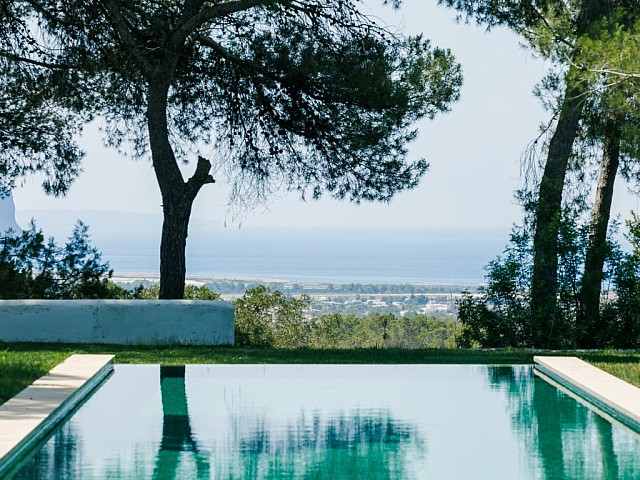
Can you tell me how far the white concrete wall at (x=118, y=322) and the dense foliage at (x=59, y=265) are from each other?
312 cm

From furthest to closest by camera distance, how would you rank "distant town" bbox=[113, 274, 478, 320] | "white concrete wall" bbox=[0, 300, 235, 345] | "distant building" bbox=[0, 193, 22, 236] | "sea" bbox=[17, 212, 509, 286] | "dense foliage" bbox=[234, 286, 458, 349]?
"sea" bbox=[17, 212, 509, 286]
"distant town" bbox=[113, 274, 478, 320]
"distant building" bbox=[0, 193, 22, 236]
"dense foliage" bbox=[234, 286, 458, 349]
"white concrete wall" bbox=[0, 300, 235, 345]

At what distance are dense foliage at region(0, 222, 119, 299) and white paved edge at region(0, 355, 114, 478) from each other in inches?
210

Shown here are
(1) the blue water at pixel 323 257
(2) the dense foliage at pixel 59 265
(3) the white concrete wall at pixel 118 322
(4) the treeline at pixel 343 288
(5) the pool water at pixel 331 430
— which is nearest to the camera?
(5) the pool water at pixel 331 430

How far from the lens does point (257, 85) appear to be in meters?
12.9

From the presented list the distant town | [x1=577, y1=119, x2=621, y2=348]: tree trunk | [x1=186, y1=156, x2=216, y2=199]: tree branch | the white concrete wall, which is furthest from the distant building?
[x1=577, y1=119, x2=621, y2=348]: tree trunk

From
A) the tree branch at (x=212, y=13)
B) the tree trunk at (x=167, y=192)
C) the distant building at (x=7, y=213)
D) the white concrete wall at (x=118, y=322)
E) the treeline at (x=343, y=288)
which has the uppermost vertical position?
the distant building at (x=7, y=213)

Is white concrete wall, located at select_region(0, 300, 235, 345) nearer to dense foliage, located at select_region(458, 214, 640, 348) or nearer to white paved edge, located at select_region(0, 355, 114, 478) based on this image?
white paved edge, located at select_region(0, 355, 114, 478)

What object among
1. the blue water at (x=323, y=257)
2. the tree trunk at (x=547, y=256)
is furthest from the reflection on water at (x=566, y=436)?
the blue water at (x=323, y=257)

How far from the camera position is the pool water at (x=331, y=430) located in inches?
178

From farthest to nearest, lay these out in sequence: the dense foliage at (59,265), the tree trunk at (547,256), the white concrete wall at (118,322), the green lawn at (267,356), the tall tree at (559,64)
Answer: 1. the dense foliage at (59,265)
2. the tree trunk at (547,256)
3. the tall tree at (559,64)
4. the white concrete wall at (118,322)
5. the green lawn at (267,356)

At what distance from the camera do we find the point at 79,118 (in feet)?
47.1

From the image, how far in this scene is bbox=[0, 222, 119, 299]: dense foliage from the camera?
517 inches

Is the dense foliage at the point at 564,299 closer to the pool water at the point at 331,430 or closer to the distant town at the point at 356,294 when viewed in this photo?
the pool water at the point at 331,430

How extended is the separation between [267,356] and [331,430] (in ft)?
11.3
